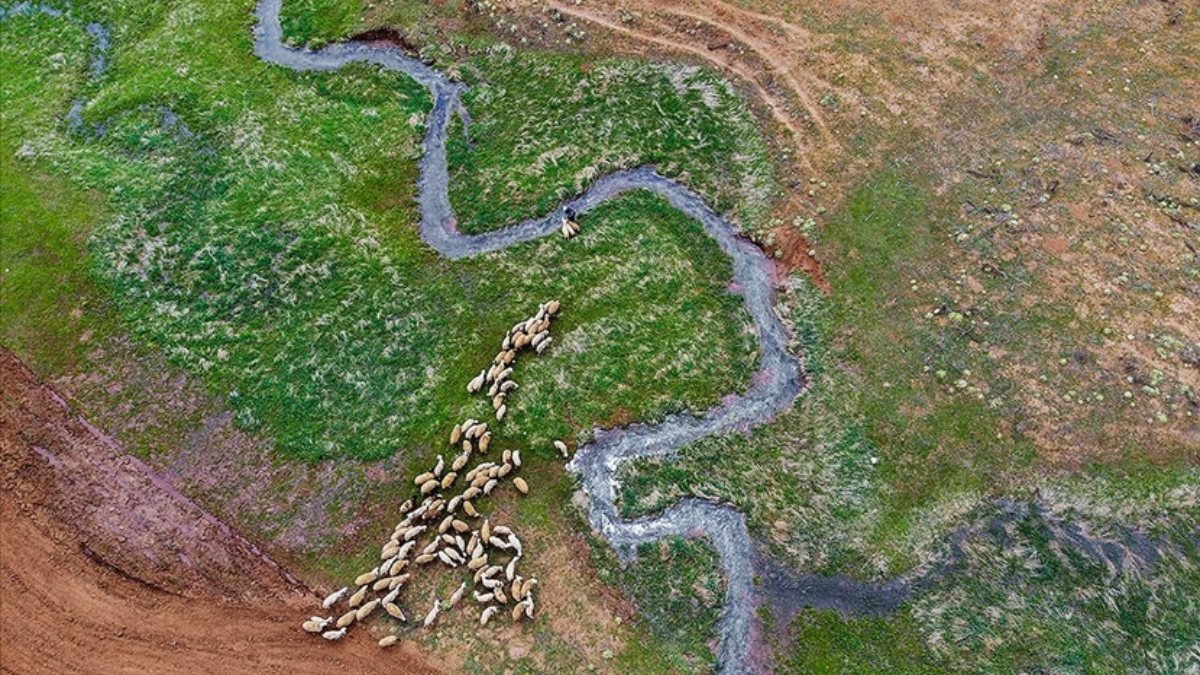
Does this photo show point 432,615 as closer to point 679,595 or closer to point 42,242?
point 679,595

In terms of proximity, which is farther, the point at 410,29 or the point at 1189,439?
the point at 410,29

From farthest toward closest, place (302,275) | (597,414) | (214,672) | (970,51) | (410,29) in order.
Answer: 1. (410,29)
2. (970,51)
3. (302,275)
4. (597,414)
5. (214,672)

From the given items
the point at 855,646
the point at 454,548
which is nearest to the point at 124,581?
the point at 454,548

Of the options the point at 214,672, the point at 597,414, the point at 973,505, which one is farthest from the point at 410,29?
the point at 973,505

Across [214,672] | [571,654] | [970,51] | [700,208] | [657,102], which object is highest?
[970,51]

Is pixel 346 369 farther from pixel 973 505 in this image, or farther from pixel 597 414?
pixel 973 505

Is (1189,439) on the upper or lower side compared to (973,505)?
upper

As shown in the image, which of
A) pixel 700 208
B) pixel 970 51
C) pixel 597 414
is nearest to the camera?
pixel 597 414
